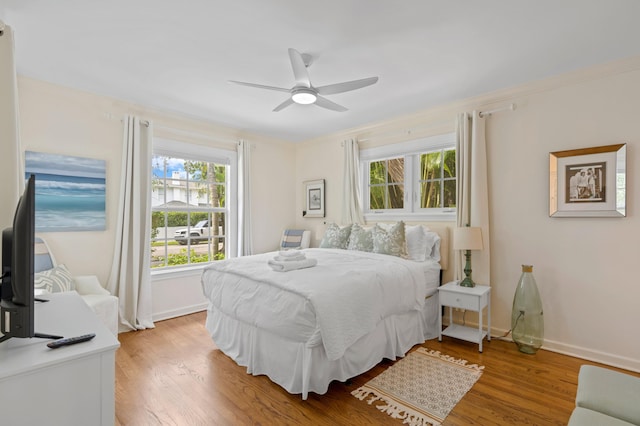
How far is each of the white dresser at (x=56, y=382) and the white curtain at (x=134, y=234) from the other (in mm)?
2469

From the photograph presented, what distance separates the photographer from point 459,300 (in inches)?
118

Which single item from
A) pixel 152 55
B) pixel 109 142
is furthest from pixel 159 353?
pixel 152 55

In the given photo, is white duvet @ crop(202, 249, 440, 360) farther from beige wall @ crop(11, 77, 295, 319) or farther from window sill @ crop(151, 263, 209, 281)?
beige wall @ crop(11, 77, 295, 319)

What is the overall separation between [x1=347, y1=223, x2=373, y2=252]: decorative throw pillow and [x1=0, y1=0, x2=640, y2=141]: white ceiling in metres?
1.53

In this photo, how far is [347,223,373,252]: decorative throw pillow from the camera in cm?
363

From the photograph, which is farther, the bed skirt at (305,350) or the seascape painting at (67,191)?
the seascape painting at (67,191)

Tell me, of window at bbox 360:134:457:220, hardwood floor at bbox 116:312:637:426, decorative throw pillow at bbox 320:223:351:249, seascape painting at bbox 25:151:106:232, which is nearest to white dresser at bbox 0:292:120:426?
hardwood floor at bbox 116:312:637:426

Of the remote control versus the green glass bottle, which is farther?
the green glass bottle

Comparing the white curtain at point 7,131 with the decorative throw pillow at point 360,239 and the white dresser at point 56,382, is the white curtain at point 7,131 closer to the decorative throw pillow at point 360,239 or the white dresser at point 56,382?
the white dresser at point 56,382

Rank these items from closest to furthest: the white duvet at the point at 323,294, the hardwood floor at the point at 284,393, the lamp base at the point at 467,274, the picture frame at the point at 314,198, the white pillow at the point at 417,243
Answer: the hardwood floor at the point at 284,393
the white duvet at the point at 323,294
the lamp base at the point at 467,274
the white pillow at the point at 417,243
the picture frame at the point at 314,198

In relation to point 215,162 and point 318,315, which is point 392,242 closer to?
point 318,315

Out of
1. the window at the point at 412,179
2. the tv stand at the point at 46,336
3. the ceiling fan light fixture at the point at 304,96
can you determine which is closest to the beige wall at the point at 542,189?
the window at the point at 412,179

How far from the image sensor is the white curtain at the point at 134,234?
3426 millimetres

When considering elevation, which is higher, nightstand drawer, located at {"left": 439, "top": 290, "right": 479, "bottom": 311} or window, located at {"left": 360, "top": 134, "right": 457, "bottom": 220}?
window, located at {"left": 360, "top": 134, "right": 457, "bottom": 220}
